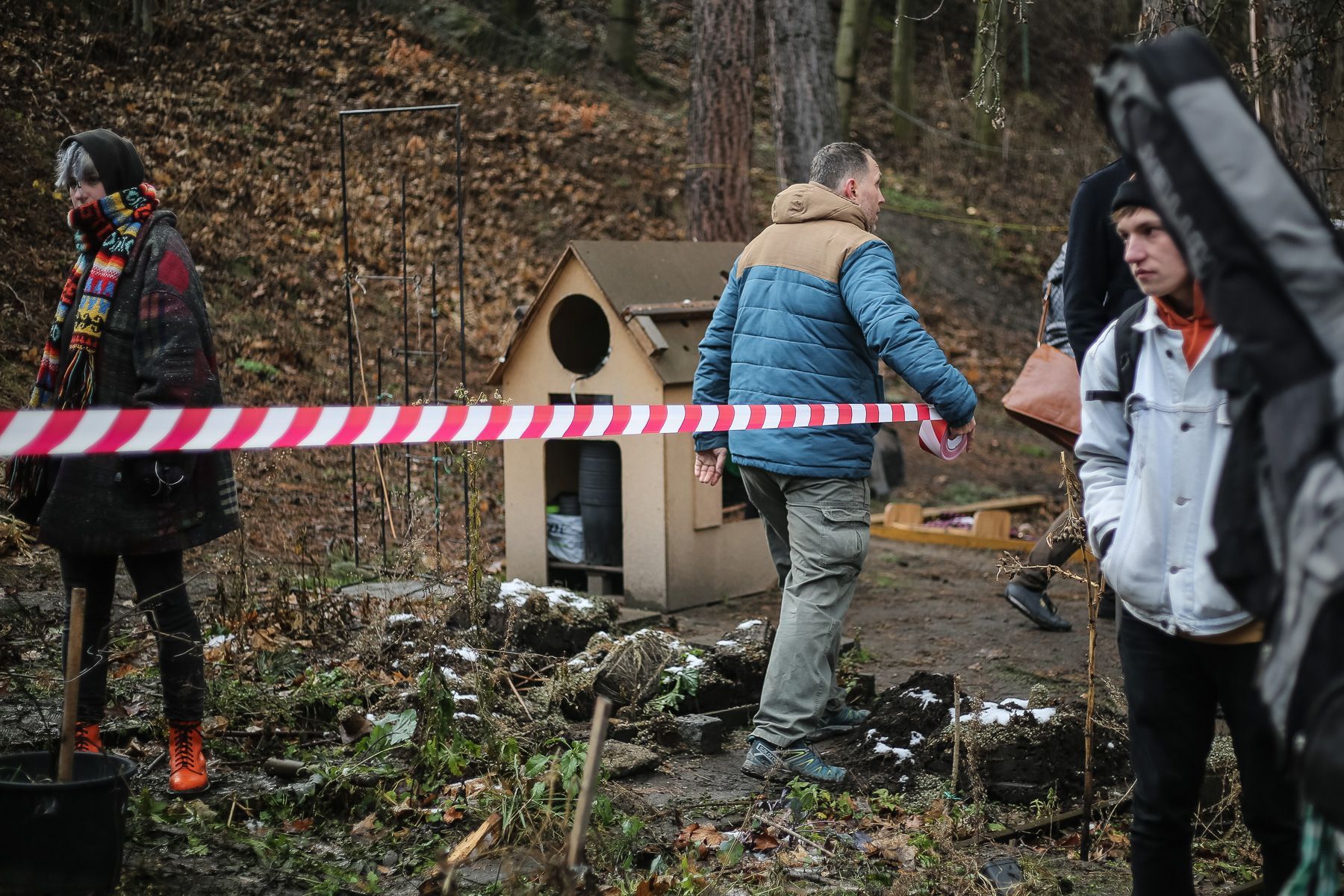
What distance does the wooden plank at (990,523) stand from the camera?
30.9 ft

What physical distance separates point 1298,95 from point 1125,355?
4250 mm

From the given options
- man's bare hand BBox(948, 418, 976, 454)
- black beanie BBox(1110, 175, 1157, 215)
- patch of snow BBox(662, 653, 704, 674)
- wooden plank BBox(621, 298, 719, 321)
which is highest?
black beanie BBox(1110, 175, 1157, 215)

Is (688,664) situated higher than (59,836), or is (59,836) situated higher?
(59,836)

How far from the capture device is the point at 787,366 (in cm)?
460

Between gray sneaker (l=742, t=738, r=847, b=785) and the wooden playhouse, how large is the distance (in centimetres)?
251

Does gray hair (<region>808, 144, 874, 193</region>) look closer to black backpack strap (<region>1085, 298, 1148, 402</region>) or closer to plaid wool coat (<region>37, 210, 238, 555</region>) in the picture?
black backpack strap (<region>1085, 298, 1148, 402</region>)

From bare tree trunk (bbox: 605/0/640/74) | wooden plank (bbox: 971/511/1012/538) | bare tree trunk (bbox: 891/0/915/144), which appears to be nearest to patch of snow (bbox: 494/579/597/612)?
wooden plank (bbox: 971/511/1012/538)

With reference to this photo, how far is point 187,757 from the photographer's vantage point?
412 cm

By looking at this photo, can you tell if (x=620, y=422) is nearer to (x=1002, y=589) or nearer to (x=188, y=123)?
(x=1002, y=589)

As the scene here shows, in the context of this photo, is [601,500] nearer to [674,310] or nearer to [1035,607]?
[674,310]

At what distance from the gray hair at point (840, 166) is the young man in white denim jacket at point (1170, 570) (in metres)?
1.97

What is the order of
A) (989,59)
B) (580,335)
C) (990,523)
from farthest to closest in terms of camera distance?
(990,523)
(580,335)
(989,59)

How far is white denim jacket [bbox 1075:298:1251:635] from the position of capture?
8.55ft

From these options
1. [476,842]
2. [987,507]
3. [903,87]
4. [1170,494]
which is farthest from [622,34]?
[1170,494]
